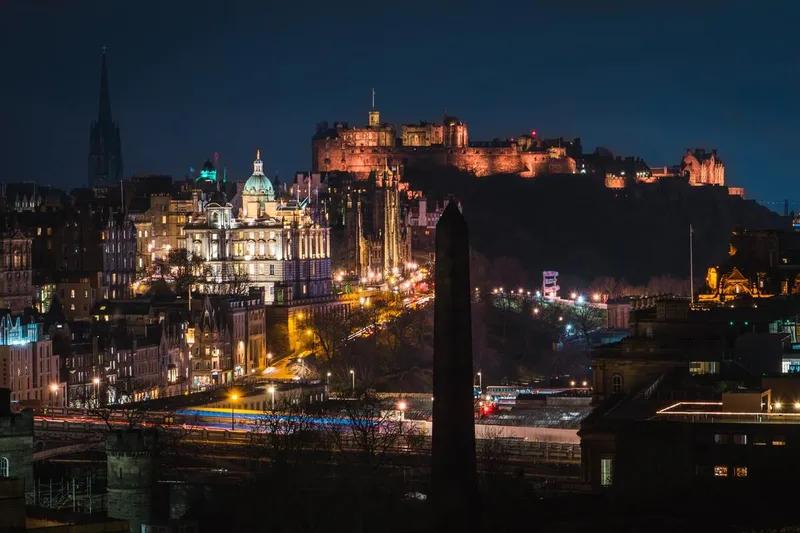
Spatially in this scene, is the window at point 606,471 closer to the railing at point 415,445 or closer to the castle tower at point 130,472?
the railing at point 415,445

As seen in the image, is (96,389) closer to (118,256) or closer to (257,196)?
(118,256)

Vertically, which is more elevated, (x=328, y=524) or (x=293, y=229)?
(x=293, y=229)

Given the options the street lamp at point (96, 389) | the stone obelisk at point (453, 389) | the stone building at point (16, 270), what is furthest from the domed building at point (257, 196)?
the stone obelisk at point (453, 389)

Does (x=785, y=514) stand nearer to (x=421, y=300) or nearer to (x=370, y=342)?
(x=370, y=342)

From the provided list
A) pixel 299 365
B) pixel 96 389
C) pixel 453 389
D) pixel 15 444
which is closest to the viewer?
pixel 453 389

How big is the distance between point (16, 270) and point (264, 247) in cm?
3630

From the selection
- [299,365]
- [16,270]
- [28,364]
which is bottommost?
[299,365]

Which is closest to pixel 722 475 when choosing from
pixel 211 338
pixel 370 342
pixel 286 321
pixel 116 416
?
pixel 116 416

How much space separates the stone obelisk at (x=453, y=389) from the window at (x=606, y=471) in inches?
703

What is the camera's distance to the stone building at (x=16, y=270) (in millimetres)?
125875

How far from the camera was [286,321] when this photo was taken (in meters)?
146

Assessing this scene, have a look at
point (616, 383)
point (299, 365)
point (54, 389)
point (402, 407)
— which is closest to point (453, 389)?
point (616, 383)

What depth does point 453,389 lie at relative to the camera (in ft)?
147

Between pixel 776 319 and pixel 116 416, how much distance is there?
1003 inches
